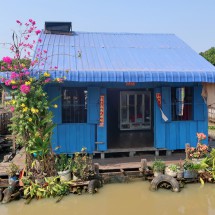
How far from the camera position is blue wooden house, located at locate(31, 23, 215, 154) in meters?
9.60

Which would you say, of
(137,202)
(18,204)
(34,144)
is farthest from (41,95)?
(137,202)

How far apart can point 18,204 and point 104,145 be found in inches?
155

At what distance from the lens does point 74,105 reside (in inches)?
408

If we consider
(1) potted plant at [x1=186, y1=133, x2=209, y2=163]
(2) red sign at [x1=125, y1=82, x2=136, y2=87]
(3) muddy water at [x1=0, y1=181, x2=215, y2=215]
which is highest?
(2) red sign at [x1=125, y1=82, x2=136, y2=87]

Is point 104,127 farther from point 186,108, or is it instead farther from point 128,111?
point 128,111

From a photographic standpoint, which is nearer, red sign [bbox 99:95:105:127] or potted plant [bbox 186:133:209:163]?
potted plant [bbox 186:133:209:163]

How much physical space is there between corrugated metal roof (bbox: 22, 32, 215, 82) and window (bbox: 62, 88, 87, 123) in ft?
3.69

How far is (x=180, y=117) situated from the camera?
11141 mm

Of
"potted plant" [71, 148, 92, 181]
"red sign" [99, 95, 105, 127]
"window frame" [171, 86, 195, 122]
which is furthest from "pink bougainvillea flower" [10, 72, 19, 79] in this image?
"window frame" [171, 86, 195, 122]

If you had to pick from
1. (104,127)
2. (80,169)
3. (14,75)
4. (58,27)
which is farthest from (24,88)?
(58,27)

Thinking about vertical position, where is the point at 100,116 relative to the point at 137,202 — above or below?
above

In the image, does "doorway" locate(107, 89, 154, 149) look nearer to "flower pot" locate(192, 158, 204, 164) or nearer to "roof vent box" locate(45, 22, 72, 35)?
"roof vent box" locate(45, 22, 72, 35)

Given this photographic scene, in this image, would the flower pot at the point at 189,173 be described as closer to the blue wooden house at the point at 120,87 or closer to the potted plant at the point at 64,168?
the blue wooden house at the point at 120,87

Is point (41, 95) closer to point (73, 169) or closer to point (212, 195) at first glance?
point (73, 169)
